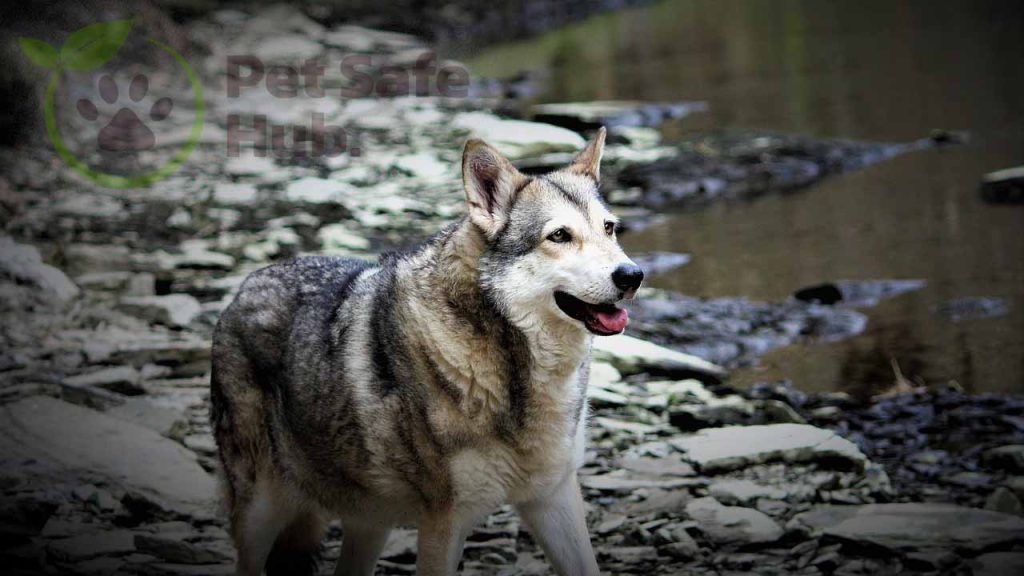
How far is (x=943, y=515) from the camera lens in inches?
233

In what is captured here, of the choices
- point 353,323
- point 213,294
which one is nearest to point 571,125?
point 213,294

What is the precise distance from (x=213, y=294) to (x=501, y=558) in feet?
15.5

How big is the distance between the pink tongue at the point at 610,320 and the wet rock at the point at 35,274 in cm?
633

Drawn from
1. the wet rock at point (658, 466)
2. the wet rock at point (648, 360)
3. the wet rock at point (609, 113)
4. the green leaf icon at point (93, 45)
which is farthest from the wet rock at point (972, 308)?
the green leaf icon at point (93, 45)

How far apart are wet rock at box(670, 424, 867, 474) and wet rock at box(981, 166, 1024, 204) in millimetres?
7311

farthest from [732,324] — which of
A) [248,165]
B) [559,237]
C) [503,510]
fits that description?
[248,165]

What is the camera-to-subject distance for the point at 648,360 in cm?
841

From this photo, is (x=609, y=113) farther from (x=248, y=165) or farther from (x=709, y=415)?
(x=709, y=415)

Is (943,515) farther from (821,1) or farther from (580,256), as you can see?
(821,1)

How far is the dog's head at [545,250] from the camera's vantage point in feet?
14.5

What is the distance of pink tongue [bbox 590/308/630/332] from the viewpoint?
4.45 meters

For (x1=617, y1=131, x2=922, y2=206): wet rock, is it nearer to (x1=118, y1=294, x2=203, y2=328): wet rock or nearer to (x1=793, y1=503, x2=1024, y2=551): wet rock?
(x1=118, y1=294, x2=203, y2=328): wet rock

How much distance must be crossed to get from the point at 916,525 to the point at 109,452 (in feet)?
14.3

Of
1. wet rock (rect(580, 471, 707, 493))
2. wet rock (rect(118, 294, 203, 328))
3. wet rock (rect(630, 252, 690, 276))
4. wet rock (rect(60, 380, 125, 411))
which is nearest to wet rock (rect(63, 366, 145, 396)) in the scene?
wet rock (rect(60, 380, 125, 411))
